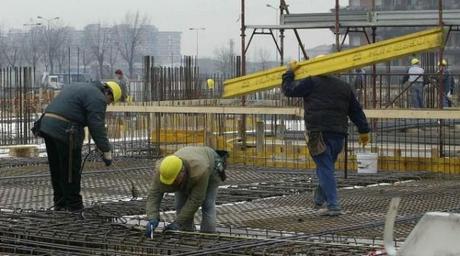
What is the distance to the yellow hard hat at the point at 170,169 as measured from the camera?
25.5 feet

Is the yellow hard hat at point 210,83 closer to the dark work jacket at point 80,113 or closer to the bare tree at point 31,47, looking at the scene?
the dark work jacket at point 80,113

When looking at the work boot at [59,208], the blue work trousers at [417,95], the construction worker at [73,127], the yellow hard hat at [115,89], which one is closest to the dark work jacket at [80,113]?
the construction worker at [73,127]

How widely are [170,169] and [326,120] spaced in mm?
2548

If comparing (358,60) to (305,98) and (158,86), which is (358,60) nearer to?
(305,98)

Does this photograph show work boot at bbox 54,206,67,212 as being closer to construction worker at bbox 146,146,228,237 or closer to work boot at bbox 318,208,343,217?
construction worker at bbox 146,146,228,237

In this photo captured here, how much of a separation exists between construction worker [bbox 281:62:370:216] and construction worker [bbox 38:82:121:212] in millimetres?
1928

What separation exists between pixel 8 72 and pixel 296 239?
1565 cm

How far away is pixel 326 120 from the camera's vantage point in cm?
982

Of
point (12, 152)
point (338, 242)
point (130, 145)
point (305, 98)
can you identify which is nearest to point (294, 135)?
point (130, 145)

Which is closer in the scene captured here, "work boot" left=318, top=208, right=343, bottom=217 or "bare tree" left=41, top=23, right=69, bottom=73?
"work boot" left=318, top=208, right=343, bottom=217

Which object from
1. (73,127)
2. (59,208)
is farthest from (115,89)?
(59,208)

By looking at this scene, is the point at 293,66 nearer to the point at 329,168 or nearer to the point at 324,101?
the point at 324,101

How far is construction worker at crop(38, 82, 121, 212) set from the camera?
31.9 feet

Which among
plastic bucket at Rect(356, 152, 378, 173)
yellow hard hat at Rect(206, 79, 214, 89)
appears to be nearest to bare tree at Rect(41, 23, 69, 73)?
yellow hard hat at Rect(206, 79, 214, 89)
